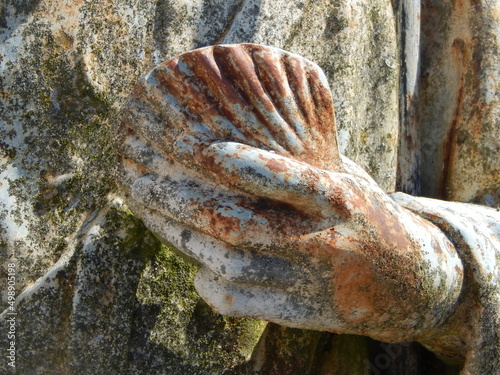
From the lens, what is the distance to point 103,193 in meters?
1.36

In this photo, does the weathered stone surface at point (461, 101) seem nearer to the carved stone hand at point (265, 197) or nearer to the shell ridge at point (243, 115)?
the carved stone hand at point (265, 197)

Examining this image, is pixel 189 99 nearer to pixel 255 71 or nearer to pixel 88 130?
pixel 255 71

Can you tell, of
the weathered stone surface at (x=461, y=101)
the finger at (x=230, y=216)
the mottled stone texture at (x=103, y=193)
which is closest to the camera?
the finger at (x=230, y=216)

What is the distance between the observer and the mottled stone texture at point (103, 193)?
129 centimetres

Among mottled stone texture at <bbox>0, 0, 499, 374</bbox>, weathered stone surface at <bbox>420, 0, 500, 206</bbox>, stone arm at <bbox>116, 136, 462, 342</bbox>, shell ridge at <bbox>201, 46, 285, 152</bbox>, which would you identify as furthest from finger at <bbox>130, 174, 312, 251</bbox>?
weathered stone surface at <bbox>420, 0, 500, 206</bbox>

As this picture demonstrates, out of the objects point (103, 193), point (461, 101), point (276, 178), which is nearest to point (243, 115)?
point (276, 178)

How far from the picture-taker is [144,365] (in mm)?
1341

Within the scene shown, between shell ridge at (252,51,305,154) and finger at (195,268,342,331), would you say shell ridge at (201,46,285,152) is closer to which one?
shell ridge at (252,51,305,154)

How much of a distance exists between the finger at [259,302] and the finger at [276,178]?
0.50ft

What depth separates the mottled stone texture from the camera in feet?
4.23

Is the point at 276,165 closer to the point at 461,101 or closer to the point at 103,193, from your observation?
the point at 103,193

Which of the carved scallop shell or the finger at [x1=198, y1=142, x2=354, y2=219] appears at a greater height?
the carved scallop shell

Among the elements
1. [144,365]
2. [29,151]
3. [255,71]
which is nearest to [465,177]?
[255,71]

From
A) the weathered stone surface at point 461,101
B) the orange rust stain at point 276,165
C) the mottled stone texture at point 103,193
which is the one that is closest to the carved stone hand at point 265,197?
the orange rust stain at point 276,165
